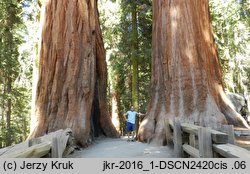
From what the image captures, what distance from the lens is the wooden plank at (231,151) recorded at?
3.50 metres

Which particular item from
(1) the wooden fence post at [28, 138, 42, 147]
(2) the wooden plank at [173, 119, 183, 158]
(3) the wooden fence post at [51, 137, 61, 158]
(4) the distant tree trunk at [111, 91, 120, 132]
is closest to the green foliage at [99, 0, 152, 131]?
(4) the distant tree trunk at [111, 91, 120, 132]

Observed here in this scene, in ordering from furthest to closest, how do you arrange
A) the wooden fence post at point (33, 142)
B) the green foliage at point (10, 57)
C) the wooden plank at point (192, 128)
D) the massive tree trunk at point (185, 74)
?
1. the green foliage at point (10, 57)
2. the massive tree trunk at point (185, 74)
3. the wooden plank at point (192, 128)
4. the wooden fence post at point (33, 142)

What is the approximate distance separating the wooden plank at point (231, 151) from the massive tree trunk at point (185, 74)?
5.68m

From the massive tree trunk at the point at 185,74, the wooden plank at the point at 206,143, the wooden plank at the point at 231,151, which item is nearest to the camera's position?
the wooden plank at the point at 231,151

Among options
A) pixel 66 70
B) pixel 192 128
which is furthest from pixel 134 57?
pixel 192 128

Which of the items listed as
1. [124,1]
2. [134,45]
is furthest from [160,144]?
[124,1]

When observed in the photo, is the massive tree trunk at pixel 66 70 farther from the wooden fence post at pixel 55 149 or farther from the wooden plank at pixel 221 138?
the wooden plank at pixel 221 138

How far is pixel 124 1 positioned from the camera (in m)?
18.5

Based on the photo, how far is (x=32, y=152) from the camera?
4.34 meters

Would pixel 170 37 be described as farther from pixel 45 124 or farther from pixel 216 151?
pixel 216 151

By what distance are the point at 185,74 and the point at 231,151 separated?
7.50m

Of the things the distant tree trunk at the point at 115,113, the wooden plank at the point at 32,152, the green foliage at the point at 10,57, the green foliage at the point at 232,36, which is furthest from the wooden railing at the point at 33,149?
the green foliage at the point at 232,36

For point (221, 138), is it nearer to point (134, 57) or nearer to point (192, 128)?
point (192, 128)

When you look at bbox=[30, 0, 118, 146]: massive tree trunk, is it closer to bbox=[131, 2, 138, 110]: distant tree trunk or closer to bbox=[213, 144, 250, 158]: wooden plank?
bbox=[131, 2, 138, 110]: distant tree trunk
